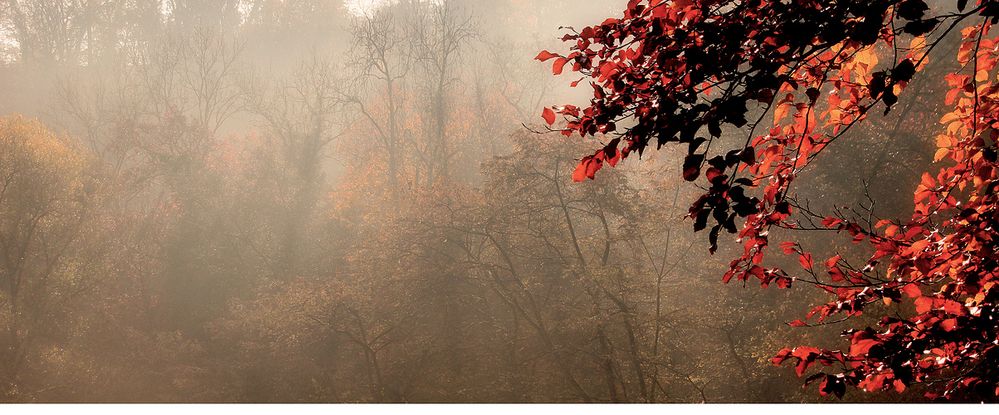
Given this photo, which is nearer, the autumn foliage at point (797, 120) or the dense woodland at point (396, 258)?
the autumn foliage at point (797, 120)

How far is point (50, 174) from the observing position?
18516mm

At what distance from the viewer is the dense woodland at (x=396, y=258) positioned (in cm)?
1302

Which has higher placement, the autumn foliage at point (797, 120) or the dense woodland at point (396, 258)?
the dense woodland at point (396, 258)

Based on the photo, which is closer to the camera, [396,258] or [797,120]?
[797,120]

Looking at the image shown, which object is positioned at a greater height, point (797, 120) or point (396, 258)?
point (396, 258)

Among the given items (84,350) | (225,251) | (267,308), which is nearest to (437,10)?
(225,251)

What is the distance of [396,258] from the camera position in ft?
49.9

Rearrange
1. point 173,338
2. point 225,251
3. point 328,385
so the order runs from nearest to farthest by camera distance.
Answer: point 328,385 < point 173,338 < point 225,251

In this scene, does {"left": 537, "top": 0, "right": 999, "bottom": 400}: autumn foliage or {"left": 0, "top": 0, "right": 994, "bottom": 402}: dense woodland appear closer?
{"left": 537, "top": 0, "right": 999, "bottom": 400}: autumn foliage

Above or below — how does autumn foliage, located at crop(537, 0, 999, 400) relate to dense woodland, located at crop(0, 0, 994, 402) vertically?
below

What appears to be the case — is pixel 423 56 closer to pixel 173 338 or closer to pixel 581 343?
pixel 173 338

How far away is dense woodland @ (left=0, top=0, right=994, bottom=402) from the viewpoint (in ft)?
42.7
